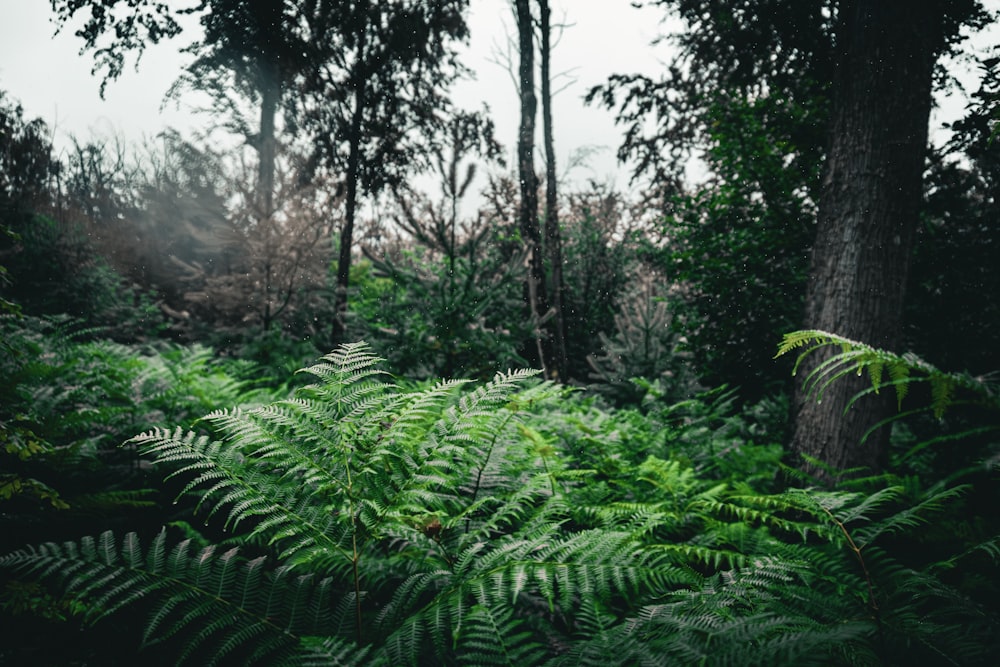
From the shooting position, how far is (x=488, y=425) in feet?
5.68

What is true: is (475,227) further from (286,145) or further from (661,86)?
(286,145)

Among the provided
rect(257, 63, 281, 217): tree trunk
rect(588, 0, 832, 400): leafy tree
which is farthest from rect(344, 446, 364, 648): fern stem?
rect(257, 63, 281, 217): tree trunk

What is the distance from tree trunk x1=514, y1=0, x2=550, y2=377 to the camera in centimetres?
738

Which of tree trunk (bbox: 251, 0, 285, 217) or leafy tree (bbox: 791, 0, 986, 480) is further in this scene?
tree trunk (bbox: 251, 0, 285, 217)

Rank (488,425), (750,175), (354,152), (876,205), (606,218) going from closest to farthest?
(488,425)
(876,205)
(750,175)
(354,152)
(606,218)

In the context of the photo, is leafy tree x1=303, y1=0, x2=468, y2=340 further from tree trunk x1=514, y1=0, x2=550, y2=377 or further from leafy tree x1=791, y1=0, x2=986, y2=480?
leafy tree x1=791, y1=0, x2=986, y2=480

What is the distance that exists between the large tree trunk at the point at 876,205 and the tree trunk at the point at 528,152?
4769 millimetres

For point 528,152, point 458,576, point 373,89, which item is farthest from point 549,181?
point 458,576

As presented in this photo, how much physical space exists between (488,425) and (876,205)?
283 centimetres

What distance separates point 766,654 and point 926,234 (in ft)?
15.8

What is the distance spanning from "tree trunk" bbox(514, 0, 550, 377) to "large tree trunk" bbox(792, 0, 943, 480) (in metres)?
4.77

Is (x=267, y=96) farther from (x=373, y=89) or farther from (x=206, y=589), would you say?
(x=206, y=589)

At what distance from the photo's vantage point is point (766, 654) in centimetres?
92

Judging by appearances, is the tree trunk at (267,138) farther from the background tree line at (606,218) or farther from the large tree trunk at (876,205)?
the large tree trunk at (876,205)
